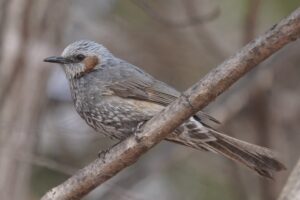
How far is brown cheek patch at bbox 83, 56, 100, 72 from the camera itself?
5.35 metres

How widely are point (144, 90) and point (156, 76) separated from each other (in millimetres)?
3140

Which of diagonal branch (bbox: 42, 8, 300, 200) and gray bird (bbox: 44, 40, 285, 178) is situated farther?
A: gray bird (bbox: 44, 40, 285, 178)

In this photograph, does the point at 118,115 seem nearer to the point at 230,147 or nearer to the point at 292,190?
the point at 230,147

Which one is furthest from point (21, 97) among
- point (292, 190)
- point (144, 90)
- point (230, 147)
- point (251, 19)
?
point (292, 190)

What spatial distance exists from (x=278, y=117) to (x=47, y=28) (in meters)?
2.51

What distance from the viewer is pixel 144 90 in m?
5.10

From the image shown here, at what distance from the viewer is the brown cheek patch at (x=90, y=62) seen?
535cm

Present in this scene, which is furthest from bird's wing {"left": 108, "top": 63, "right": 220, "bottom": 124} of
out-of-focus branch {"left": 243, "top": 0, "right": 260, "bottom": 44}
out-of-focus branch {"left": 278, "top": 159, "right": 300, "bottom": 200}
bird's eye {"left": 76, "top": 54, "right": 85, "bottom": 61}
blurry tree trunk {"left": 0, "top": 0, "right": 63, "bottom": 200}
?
out-of-focus branch {"left": 243, "top": 0, "right": 260, "bottom": 44}

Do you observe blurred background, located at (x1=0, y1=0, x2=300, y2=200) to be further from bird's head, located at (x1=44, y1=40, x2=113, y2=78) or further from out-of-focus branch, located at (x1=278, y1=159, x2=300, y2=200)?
out-of-focus branch, located at (x1=278, y1=159, x2=300, y2=200)

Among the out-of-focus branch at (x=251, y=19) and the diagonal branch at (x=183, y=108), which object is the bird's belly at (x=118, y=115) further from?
the out-of-focus branch at (x=251, y=19)

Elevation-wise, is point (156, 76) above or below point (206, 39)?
below

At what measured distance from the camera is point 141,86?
514 centimetres

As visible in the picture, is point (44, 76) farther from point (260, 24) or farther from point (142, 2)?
point (260, 24)

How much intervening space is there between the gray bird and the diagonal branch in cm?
41
